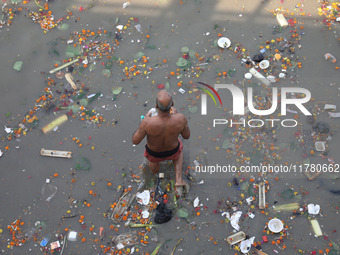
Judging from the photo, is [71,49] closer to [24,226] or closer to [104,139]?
[104,139]

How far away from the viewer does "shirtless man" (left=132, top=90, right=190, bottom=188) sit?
4262mm

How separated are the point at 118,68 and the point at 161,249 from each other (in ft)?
11.1

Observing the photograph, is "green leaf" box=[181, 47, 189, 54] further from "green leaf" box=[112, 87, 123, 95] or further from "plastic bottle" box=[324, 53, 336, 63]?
"plastic bottle" box=[324, 53, 336, 63]

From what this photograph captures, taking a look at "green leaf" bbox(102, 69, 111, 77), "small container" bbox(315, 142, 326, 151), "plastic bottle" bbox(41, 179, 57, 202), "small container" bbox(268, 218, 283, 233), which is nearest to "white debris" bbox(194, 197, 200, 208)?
"small container" bbox(268, 218, 283, 233)

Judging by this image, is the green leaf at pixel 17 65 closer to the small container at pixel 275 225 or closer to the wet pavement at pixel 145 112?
the wet pavement at pixel 145 112

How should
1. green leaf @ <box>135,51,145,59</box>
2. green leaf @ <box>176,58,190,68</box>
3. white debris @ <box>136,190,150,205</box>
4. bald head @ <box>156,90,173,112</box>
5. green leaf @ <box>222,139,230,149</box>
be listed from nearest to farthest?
bald head @ <box>156,90,173,112</box>, white debris @ <box>136,190,150,205</box>, green leaf @ <box>222,139,230,149</box>, green leaf @ <box>176,58,190,68</box>, green leaf @ <box>135,51,145,59</box>

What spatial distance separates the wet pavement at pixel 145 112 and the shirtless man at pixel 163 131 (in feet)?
2.35

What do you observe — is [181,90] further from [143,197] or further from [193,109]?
[143,197]

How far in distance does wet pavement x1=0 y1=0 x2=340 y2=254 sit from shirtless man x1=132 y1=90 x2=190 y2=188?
715 mm

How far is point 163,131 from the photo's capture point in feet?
14.8

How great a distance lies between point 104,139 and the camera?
5848 mm

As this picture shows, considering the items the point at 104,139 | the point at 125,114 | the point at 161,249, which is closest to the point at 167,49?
the point at 125,114

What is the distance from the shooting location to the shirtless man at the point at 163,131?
4262mm

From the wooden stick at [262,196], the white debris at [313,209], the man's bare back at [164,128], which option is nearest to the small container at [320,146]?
the white debris at [313,209]
